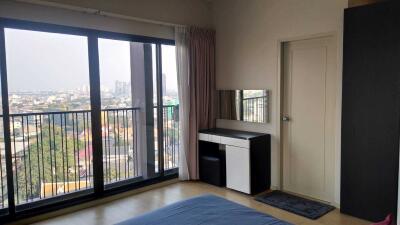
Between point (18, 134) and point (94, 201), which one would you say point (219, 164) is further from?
point (18, 134)

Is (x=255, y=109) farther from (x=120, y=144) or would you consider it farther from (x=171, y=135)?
(x=120, y=144)

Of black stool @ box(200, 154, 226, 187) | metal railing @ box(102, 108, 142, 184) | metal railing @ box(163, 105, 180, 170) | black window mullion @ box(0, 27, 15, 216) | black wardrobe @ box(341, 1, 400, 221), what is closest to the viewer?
black wardrobe @ box(341, 1, 400, 221)

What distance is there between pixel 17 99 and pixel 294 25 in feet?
10.6

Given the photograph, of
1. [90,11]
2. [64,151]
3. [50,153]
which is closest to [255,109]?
[90,11]

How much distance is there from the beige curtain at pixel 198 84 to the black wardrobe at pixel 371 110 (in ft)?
6.65

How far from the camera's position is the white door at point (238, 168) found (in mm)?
3856

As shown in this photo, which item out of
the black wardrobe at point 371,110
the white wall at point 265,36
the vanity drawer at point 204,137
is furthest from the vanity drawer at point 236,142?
the black wardrobe at point 371,110

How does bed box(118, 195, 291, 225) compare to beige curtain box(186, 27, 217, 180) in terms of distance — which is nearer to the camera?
bed box(118, 195, 291, 225)

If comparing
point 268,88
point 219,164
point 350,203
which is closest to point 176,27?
point 268,88

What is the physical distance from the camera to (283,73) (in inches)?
155

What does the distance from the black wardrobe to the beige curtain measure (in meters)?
2.03

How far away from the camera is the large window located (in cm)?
316

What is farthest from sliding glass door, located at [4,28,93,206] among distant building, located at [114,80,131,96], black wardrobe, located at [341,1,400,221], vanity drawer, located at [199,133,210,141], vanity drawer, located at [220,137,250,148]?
black wardrobe, located at [341,1,400,221]

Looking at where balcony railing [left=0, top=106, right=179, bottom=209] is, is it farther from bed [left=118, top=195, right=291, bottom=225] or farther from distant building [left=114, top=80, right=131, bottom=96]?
bed [left=118, top=195, right=291, bottom=225]
